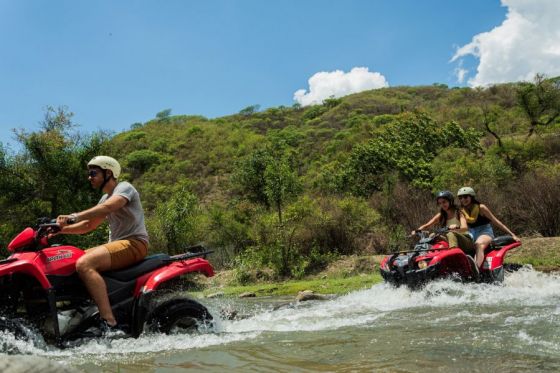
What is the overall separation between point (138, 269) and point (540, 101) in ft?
129

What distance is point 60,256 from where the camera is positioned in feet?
17.9

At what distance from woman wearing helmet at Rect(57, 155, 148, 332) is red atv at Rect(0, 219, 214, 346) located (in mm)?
142

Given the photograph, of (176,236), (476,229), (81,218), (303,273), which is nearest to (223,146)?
(176,236)

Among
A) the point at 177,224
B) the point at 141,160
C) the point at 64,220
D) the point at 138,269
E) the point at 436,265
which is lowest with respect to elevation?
the point at 436,265

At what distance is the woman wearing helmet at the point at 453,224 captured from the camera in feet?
32.9

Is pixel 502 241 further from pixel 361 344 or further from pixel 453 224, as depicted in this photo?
pixel 361 344

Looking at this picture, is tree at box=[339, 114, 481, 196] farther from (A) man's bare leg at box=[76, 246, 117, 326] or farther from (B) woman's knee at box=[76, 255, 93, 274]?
(B) woman's knee at box=[76, 255, 93, 274]

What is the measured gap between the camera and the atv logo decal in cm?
539

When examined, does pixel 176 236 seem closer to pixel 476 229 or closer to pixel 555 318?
pixel 476 229

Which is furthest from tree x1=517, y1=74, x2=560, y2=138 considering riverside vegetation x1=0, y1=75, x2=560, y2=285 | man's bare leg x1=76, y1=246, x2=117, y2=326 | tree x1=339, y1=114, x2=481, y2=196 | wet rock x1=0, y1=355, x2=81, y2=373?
wet rock x1=0, y1=355, x2=81, y2=373

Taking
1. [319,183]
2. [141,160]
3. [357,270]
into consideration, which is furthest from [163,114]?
[357,270]

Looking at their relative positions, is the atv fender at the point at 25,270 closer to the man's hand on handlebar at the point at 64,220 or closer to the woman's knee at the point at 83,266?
the woman's knee at the point at 83,266

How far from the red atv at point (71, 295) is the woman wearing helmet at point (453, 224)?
5.75m

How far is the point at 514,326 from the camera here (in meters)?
5.78
